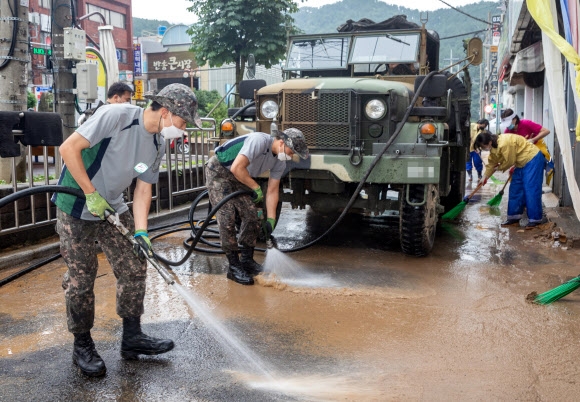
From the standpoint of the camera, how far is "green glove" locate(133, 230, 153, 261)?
333 cm

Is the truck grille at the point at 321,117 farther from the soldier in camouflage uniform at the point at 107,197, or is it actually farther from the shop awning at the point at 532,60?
the shop awning at the point at 532,60

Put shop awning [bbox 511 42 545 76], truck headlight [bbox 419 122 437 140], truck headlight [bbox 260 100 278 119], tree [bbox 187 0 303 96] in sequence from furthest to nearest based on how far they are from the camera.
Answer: tree [bbox 187 0 303 96] < shop awning [bbox 511 42 545 76] < truck headlight [bbox 260 100 278 119] < truck headlight [bbox 419 122 437 140]

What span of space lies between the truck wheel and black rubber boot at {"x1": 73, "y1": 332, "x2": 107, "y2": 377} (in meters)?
3.43

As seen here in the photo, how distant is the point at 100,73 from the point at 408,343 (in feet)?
21.4

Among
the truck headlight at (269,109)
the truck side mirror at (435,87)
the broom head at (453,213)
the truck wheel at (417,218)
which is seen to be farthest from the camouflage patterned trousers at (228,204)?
the broom head at (453,213)

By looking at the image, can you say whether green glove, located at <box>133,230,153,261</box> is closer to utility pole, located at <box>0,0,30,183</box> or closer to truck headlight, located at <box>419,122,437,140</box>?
truck headlight, located at <box>419,122,437,140</box>

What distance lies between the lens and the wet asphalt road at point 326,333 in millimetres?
3146

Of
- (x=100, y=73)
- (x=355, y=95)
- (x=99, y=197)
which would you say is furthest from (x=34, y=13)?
(x=99, y=197)

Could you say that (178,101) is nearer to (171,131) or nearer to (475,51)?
(171,131)

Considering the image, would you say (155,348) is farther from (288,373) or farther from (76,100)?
(76,100)

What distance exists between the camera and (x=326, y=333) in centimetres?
398

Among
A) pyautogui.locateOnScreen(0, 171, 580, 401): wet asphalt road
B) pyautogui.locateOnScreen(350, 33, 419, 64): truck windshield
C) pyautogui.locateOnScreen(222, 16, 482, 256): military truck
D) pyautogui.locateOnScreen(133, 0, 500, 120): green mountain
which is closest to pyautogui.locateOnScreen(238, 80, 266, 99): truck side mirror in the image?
pyautogui.locateOnScreen(222, 16, 482, 256): military truck

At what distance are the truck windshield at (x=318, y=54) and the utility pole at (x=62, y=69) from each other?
283cm

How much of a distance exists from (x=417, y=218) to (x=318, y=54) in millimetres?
2982
